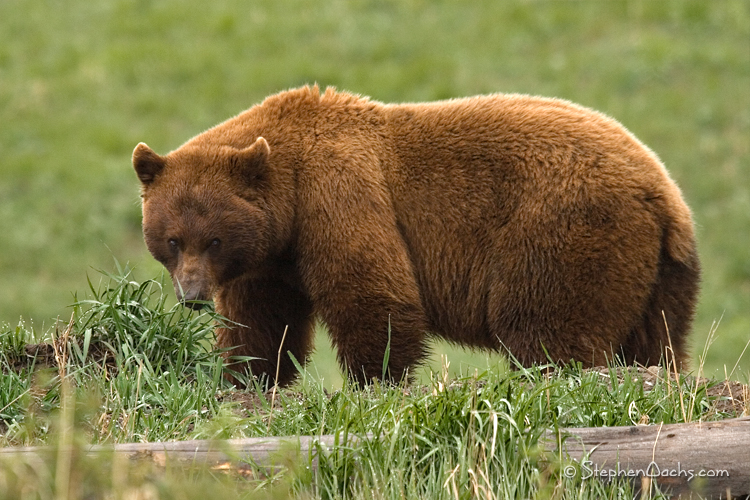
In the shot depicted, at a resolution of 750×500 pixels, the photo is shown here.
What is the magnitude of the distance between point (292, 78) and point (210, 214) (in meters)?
12.9

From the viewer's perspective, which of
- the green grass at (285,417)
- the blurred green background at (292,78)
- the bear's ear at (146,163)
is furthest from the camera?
the blurred green background at (292,78)

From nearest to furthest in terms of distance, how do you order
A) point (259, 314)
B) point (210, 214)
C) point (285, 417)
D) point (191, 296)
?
point (285, 417) < point (191, 296) < point (210, 214) < point (259, 314)

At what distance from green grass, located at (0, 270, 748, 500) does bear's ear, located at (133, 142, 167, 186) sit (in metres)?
1.03

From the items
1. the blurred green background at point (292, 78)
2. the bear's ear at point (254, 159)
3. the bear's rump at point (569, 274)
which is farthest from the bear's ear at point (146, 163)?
the blurred green background at point (292, 78)

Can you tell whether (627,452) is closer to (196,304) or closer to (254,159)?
(196,304)

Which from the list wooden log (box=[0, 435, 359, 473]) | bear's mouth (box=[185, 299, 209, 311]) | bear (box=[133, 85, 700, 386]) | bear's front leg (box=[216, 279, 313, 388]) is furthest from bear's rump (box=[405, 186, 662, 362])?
A: wooden log (box=[0, 435, 359, 473])

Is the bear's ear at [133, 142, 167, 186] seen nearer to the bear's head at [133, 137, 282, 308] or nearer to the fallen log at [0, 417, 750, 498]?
the bear's head at [133, 137, 282, 308]

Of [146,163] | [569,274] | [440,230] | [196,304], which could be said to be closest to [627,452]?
[569,274]

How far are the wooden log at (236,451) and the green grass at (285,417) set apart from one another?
0.10 ft

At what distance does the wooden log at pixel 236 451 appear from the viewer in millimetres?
3945

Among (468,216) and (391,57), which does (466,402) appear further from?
(391,57)

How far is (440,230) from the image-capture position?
667 centimetres

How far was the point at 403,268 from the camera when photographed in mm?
6562

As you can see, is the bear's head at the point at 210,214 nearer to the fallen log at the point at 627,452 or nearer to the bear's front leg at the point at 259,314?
the bear's front leg at the point at 259,314
